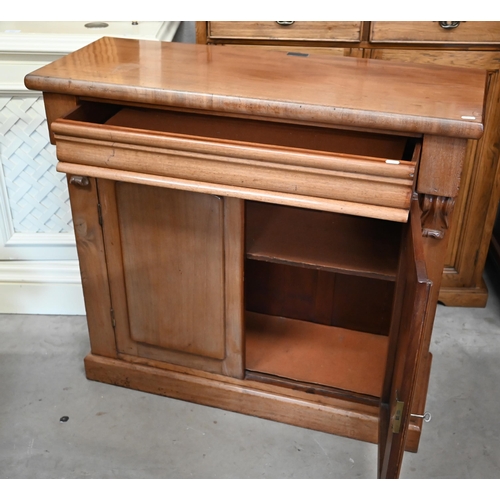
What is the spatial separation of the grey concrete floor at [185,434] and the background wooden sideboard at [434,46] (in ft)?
1.78

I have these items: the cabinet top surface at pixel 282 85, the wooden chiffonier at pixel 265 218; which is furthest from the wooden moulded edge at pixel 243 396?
the cabinet top surface at pixel 282 85

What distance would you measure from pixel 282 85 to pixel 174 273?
586mm

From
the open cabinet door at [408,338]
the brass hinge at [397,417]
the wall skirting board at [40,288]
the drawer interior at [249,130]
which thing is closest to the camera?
the open cabinet door at [408,338]

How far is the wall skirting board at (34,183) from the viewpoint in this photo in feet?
6.53

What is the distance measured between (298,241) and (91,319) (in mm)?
673

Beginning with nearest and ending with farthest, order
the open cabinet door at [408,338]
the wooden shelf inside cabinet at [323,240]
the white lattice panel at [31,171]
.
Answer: the open cabinet door at [408,338]
the wooden shelf inside cabinet at [323,240]
the white lattice panel at [31,171]

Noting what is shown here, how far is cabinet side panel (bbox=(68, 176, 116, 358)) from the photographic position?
173 cm

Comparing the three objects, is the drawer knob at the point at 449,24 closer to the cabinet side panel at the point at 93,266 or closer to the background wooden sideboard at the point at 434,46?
the background wooden sideboard at the point at 434,46

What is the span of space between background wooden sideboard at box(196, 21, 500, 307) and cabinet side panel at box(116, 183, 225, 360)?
2.28 ft

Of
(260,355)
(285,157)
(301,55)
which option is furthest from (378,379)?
(301,55)

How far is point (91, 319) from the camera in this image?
1925mm

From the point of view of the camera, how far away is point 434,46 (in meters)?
1.97

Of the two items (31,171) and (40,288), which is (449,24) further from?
(40,288)

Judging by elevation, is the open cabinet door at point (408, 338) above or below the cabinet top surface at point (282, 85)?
below
